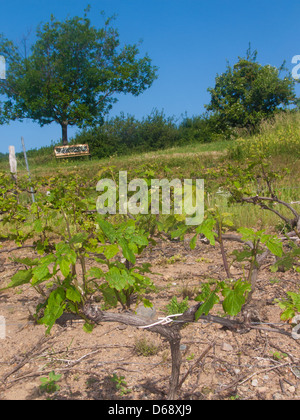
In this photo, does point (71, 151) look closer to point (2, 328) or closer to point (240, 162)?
point (240, 162)

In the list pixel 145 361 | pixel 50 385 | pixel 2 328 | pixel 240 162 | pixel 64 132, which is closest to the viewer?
pixel 50 385

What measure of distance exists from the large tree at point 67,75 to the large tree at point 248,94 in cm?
641

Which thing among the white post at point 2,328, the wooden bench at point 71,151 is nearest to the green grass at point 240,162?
the white post at point 2,328

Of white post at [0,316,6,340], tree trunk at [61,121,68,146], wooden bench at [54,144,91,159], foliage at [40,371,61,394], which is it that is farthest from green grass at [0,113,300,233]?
tree trunk at [61,121,68,146]

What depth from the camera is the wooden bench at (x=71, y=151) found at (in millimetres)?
20344

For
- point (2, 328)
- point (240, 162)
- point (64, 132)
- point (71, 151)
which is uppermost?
point (64, 132)

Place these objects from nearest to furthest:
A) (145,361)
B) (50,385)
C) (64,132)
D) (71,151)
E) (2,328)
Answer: (50,385)
(145,361)
(2,328)
(71,151)
(64,132)

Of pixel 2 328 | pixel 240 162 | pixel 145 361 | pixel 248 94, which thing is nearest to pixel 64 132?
pixel 248 94

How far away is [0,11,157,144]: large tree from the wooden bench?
3.05m

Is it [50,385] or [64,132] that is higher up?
[64,132]

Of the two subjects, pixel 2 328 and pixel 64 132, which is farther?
pixel 64 132

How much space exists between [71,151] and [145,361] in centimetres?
1970

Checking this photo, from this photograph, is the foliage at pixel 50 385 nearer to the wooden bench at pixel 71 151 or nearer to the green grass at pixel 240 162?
the green grass at pixel 240 162

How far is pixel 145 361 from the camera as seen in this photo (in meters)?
2.09
